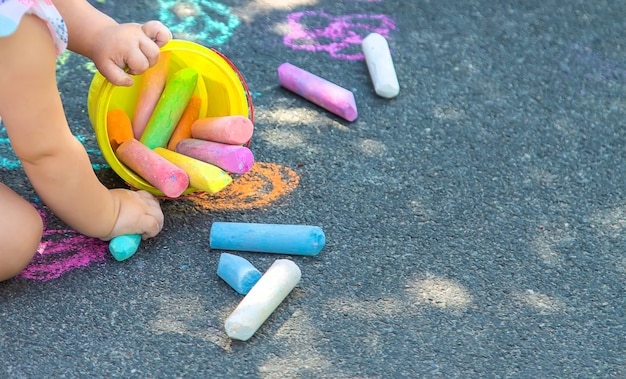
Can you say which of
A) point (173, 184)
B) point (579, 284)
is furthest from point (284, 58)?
point (579, 284)

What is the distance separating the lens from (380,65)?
252 centimetres

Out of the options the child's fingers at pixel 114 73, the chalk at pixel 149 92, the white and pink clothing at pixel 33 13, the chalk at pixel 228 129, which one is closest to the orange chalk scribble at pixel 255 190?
the chalk at pixel 228 129

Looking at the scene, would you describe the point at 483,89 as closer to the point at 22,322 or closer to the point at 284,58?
the point at 284,58

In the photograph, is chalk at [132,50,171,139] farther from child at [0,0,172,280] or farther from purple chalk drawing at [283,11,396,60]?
purple chalk drawing at [283,11,396,60]

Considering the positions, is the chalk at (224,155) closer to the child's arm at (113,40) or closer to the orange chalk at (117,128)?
the orange chalk at (117,128)

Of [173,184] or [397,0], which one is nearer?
[173,184]

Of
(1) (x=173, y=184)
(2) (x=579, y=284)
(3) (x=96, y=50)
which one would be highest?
(3) (x=96, y=50)

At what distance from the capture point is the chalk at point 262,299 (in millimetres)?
1666

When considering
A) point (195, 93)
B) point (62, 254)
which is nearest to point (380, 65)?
point (195, 93)

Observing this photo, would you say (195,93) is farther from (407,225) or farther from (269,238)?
(407,225)

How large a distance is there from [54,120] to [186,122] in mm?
574

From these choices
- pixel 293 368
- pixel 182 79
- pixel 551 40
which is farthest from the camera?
pixel 551 40

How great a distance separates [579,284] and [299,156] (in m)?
0.80

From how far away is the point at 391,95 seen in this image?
2.47 meters
